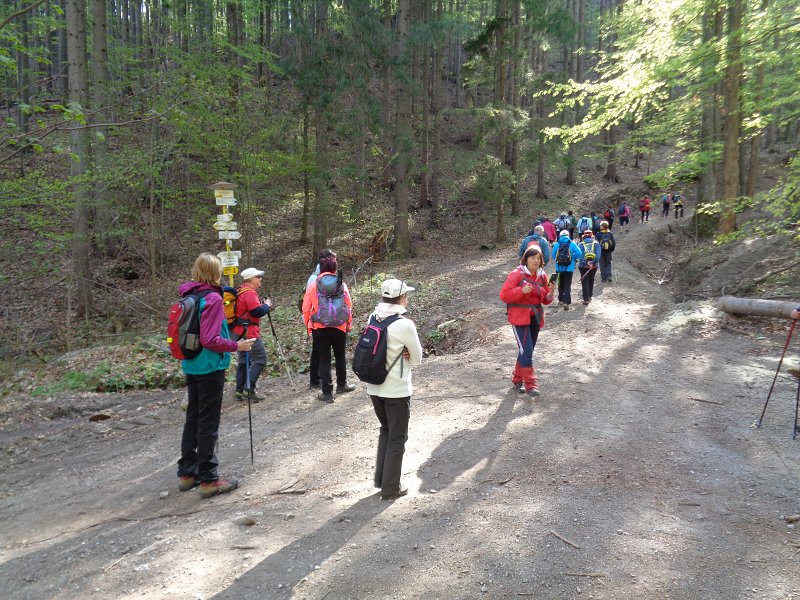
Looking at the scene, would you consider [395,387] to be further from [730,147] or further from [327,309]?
[730,147]

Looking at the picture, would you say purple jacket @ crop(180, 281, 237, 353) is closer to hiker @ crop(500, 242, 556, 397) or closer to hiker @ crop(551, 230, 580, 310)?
hiker @ crop(500, 242, 556, 397)

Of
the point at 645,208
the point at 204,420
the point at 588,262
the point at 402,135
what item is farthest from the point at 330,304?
the point at 645,208

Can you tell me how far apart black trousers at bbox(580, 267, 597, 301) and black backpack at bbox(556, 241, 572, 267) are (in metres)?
1.10

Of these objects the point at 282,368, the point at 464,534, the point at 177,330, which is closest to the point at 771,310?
the point at 464,534

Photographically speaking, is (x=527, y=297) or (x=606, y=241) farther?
(x=606, y=241)

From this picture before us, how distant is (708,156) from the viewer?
14945 millimetres

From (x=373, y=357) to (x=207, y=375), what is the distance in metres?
1.67

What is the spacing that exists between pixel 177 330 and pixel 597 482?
410 centimetres

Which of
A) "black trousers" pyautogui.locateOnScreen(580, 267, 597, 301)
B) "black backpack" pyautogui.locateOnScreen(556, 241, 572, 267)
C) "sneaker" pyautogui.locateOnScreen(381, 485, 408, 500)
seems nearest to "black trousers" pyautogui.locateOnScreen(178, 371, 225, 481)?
"sneaker" pyautogui.locateOnScreen(381, 485, 408, 500)

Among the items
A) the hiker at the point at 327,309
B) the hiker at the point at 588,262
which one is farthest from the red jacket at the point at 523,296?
the hiker at the point at 588,262

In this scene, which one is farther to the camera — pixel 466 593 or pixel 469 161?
pixel 469 161

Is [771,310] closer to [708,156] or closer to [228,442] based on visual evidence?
[708,156]

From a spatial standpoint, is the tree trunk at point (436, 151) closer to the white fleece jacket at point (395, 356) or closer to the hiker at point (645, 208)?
the hiker at point (645, 208)

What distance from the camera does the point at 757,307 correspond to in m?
9.41
